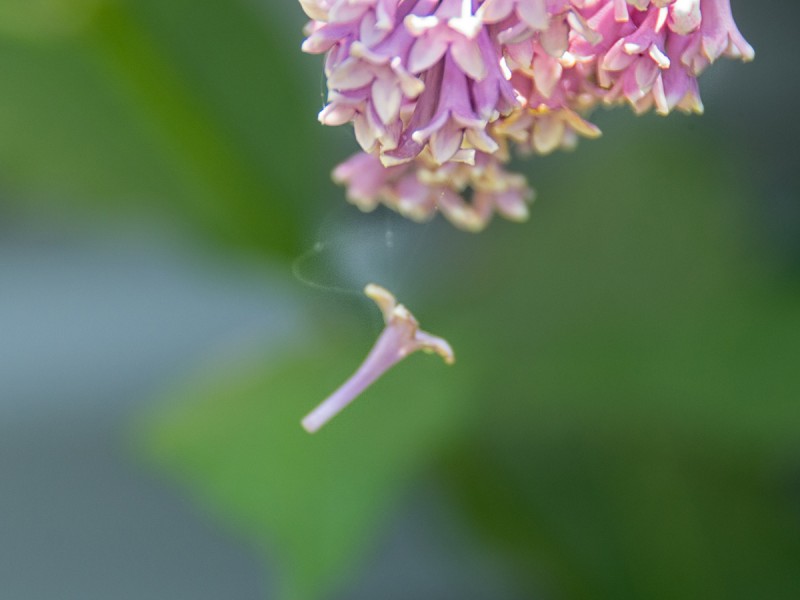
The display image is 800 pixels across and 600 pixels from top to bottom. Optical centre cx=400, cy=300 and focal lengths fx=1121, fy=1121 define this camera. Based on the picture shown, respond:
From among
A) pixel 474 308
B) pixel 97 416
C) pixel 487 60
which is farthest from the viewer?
pixel 97 416

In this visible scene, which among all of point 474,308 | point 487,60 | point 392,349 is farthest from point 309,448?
point 487,60

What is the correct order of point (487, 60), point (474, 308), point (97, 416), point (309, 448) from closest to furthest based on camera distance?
point (487, 60) < point (309, 448) < point (474, 308) < point (97, 416)

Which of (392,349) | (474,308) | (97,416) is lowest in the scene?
(97,416)

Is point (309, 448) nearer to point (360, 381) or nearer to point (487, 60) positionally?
point (360, 381)

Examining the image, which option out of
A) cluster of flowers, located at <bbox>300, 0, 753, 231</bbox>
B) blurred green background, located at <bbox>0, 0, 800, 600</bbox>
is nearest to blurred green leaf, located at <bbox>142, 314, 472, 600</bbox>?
blurred green background, located at <bbox>0, 0, 800, 600</bbox>

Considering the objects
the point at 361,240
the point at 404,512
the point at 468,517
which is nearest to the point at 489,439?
the point at 468,517

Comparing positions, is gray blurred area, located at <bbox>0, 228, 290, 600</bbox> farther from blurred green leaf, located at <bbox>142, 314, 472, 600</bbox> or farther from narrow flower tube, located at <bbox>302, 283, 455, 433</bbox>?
narrow flower tube, located at <bbox>302, 283, 455, 433</bbox>

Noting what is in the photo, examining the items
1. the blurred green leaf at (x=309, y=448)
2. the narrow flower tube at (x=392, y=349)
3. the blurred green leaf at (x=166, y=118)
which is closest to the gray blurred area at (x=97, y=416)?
the blurred green leaf at (x=166, y=118)

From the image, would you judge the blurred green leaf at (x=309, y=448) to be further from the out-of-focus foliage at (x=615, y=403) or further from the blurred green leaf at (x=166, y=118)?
the blurred green leaf at (x=166, y=118)
